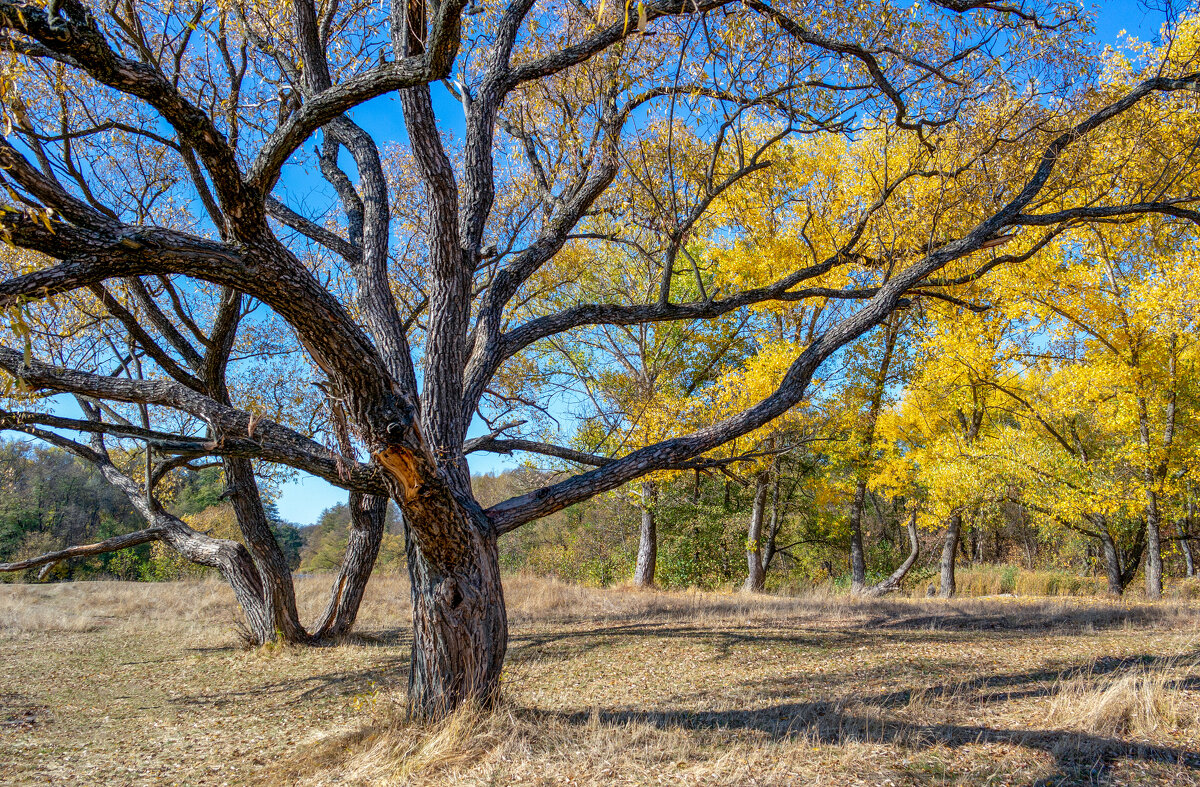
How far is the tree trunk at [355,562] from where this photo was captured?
28.9 ft

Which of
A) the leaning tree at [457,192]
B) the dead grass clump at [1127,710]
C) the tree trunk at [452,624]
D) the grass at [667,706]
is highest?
the leaning tree at [457,192]

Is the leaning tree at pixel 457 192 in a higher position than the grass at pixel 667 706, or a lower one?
higher

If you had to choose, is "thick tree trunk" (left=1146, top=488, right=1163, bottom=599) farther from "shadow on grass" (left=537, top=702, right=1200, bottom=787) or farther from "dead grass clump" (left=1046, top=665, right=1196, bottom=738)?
"shadow on grass" (left=537, top=702, right=1200, bottom=787)

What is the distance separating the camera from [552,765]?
12.6 ft

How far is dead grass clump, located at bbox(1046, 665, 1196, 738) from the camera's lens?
3986 mm

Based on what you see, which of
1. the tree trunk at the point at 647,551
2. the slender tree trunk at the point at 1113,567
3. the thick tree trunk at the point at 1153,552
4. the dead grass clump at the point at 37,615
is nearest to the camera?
the dead grass clump at the point at 37,615

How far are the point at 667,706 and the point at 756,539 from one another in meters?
11.5

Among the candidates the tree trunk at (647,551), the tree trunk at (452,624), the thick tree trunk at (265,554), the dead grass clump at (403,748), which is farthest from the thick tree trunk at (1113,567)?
the thick tree trunk at (265,554)

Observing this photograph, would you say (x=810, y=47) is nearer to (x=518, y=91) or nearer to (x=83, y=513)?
(x=518, y=91)

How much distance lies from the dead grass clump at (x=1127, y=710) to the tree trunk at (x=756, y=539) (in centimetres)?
1143

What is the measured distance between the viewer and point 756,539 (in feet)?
53.0

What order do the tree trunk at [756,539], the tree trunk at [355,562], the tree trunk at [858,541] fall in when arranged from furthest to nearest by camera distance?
the tree trunk at [756,539]
the tree trunk at [858,541]
the tree trunk at [355,562]

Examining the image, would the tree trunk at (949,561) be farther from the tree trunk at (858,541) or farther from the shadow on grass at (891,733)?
the shadow on grass at (891,733)

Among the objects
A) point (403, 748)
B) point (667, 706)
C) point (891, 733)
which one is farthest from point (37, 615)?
point (891, 733)
